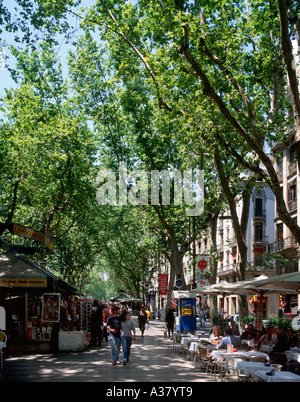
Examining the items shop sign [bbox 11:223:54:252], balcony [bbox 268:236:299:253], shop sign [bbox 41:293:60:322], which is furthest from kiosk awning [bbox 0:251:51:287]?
balcony [bbox 268:236:299:253]

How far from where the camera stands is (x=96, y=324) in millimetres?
20359

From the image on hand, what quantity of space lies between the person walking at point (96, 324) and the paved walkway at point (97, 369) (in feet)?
7.47

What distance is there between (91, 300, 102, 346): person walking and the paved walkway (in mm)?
2276

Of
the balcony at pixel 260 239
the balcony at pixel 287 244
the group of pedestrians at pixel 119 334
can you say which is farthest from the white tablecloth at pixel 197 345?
the balcony at pixel 260 239

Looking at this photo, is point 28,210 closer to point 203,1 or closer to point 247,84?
point 247,84

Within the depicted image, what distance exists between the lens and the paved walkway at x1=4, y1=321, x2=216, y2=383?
11266 millimetres

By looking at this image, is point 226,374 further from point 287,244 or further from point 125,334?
point 287,244

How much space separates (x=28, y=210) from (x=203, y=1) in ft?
55.2

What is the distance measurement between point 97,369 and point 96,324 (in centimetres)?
757

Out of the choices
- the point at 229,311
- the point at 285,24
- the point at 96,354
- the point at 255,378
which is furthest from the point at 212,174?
the point at 229,311

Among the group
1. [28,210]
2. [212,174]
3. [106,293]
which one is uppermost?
[212,174]

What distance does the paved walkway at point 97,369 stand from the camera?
11.3m

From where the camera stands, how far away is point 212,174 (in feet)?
A: 85.3

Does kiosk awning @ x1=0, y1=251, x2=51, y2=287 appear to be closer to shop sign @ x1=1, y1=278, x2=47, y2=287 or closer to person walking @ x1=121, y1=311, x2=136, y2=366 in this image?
shop sign @ x1=1, y1=278, x2=47, y2=287
